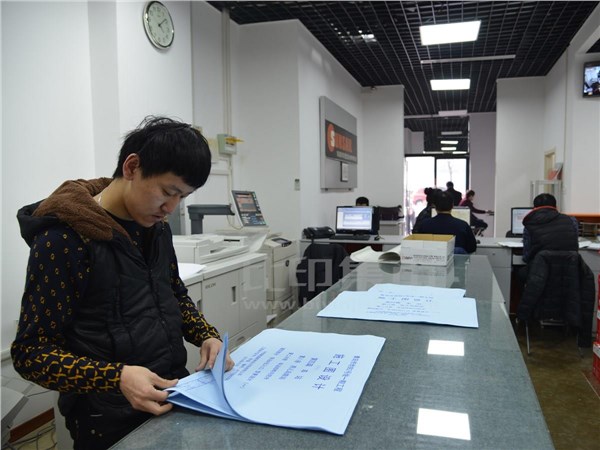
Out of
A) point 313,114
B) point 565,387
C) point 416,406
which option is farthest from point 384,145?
point 416,406

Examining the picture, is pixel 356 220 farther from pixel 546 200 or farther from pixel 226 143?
pixel 546 200

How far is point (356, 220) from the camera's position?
5176mm

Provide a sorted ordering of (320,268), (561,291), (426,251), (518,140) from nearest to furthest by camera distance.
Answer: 1. (426,251)
2. (561,291)
3. (320,268)
4. (518,140)

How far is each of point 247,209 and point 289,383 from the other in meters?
2.74

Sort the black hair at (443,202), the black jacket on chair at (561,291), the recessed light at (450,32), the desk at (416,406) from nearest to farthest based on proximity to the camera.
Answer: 1. the desk at (416,406)
2. the black jacket on chair at (561,291)
3. the black hair at (443,202)
4. the recessed light at (450,32)

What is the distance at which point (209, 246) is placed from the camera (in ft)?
9.37

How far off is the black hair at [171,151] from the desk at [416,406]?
19.2 inches

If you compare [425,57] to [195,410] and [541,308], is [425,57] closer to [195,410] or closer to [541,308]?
[541,308]

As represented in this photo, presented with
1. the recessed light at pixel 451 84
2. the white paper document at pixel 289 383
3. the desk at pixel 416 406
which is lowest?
the desk at pixel 416 406

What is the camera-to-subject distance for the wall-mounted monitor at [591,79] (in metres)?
A: 5.06

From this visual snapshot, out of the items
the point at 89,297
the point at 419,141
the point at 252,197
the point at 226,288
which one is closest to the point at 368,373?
the point at 89,297

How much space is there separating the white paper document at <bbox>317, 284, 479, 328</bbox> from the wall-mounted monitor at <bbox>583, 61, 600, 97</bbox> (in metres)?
4.69

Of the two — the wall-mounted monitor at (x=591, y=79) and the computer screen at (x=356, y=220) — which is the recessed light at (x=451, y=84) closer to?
the wall-mounted monitor at (x=591, y=79)

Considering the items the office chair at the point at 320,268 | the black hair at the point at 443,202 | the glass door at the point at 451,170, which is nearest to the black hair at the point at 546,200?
the black hair at the point at 443,202
